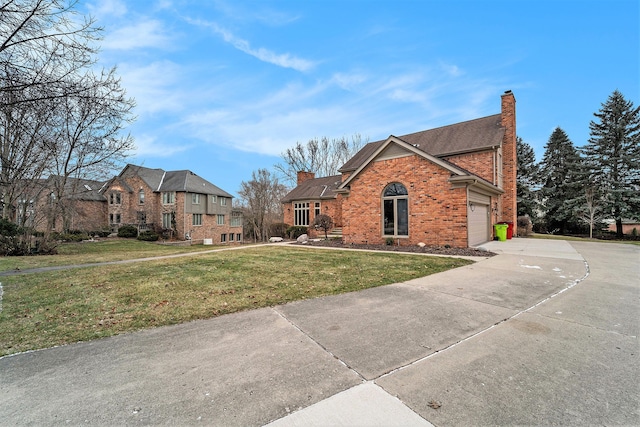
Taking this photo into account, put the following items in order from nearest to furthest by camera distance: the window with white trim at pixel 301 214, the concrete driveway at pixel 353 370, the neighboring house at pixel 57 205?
1. the concrete driveway at pixel 353 370
2. the neighboring house at pixel 57 205
3. the window with white trim at pixel 301 214

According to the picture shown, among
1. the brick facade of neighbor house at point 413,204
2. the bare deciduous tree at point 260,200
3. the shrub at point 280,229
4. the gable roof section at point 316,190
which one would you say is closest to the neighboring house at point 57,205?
the shrub at point 280,229

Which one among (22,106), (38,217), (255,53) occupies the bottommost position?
(38,217)

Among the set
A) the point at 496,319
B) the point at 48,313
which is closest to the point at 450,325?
the point at 496,319

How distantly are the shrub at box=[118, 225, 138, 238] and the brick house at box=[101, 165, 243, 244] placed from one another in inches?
35.6

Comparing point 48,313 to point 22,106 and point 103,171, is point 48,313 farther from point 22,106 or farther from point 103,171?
point 103,171

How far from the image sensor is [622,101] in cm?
2511

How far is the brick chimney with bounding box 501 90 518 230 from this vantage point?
19141 millimetres

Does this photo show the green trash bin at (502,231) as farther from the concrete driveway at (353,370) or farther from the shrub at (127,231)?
the shrub at (127,231)

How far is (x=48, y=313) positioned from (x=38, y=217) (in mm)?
18274

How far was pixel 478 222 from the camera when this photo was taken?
45.0 feet

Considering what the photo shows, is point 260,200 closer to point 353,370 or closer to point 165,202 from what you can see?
point 165,202

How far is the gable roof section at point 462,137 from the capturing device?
18.5 m

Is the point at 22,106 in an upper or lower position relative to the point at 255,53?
lower

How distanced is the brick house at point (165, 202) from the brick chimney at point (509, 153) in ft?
93.8
